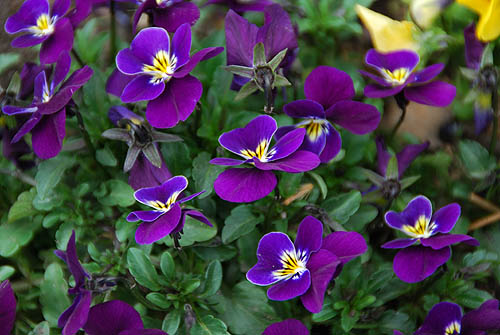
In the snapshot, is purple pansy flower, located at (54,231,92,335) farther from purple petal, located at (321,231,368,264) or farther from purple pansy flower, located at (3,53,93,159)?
purple petal, located at (321,231,368,264)

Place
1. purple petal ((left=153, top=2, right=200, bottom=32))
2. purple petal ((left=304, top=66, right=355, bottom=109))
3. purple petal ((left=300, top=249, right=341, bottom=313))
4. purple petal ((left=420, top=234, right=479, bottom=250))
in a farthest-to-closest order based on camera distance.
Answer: purple petal ((left=153, top=2, right=200, bottom=32))
purple petal ((left=304, top=66, right=355, bottom=109))
purple petal ((left=420, top=234, right=479, bottom=250))
purple petal ((left=300, top=249, right=341, bottom=313))

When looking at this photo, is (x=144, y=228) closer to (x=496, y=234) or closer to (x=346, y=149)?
(x=346, y=149)

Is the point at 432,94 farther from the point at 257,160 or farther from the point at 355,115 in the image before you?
the point at 257,160

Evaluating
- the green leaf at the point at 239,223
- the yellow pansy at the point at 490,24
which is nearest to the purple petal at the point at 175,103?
the green leaf at the point at 239,223

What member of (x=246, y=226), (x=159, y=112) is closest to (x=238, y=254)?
(x=246, y=226)

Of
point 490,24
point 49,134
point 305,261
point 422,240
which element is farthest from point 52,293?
point 490,24

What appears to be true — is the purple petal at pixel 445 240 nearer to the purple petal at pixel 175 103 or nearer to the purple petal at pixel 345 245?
the purple petal at pixel 345 245

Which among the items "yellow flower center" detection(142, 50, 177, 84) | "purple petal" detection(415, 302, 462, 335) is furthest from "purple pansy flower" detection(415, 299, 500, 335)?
"yellow flower center" detection(142, 50, 177, 84)
